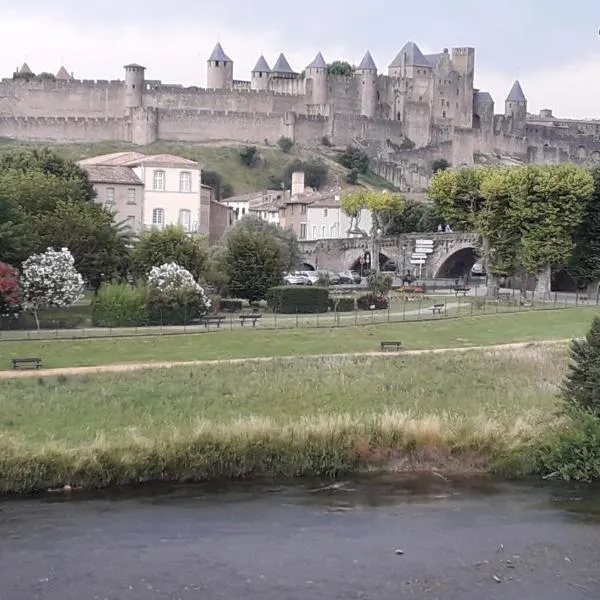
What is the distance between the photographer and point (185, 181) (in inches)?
2388

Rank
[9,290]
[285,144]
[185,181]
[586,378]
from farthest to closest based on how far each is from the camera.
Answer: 1. [285,144]
2. [185,181]
3. [9,290]
4. [586,378]

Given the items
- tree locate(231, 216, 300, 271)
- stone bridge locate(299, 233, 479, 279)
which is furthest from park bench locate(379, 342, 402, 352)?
stone bridge locate(299, 233, 479, 279)

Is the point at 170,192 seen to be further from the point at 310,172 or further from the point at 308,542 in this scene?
the point at 308,542

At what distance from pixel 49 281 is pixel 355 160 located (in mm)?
68857

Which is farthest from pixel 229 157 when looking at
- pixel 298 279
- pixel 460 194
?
pixel 460 194

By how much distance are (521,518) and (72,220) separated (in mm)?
25628

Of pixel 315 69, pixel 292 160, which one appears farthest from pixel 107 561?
pixel 315 69

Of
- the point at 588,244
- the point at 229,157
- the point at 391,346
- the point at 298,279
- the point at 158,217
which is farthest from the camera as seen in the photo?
the point at 229,157

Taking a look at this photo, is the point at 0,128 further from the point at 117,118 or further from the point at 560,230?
the point at 560,230

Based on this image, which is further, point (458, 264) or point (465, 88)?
point (465, 88)

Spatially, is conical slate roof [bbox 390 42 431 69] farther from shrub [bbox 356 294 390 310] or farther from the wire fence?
shrub [bbox 356 294 390 310]

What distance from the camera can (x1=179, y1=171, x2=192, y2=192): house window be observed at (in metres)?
60.3

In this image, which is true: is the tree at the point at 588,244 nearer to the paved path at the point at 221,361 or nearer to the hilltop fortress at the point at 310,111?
the paved path at the point at 221,361

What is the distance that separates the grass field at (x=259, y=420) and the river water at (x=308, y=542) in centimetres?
68
